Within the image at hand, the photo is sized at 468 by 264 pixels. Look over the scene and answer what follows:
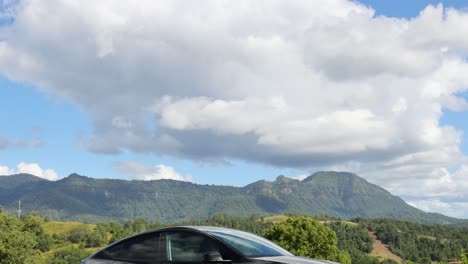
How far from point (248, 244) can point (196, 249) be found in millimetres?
759

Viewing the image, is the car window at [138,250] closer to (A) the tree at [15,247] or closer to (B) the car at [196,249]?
(B) the car at [196,249]

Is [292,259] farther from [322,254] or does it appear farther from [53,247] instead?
[53,247]

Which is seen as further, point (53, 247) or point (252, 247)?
point (53, 247)

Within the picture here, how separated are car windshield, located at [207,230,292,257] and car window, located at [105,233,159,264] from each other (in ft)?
3.29

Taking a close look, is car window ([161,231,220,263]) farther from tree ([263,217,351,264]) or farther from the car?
tree ([263,217,351,264])

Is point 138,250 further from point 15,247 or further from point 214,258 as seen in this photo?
point 15,247

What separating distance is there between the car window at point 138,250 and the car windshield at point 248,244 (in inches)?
39.5

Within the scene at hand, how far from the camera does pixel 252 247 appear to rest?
787 centimetres

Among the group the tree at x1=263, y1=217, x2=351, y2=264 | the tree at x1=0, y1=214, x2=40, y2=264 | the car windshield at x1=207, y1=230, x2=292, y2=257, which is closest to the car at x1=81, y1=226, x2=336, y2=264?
the car windshield at x1=207, y1=230, x2=292, y2=257

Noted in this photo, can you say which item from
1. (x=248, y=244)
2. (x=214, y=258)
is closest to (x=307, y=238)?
(x=248, y=244)

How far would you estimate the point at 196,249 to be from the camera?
7898mm

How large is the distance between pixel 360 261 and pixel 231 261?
172880mm

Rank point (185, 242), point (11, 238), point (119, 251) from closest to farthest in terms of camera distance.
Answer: point (185, 242), point (119, 251), point (11, 238)

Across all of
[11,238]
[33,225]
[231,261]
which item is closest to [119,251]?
[231,261]
